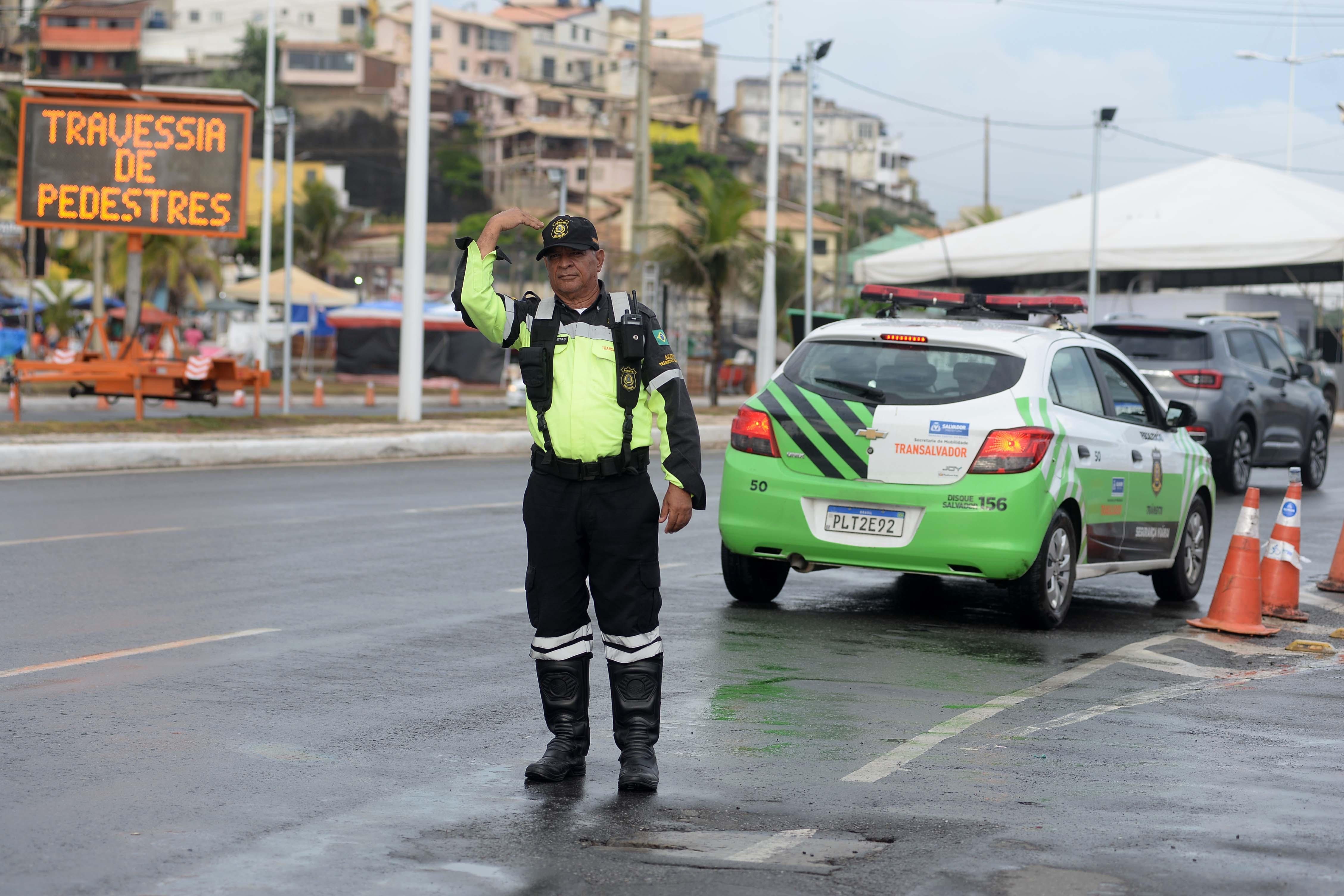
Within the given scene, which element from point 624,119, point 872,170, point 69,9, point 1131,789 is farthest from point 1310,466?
point 872,170

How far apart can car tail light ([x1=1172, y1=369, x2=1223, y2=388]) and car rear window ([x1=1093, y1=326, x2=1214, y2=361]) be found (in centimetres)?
23

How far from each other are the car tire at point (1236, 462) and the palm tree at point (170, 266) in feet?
104

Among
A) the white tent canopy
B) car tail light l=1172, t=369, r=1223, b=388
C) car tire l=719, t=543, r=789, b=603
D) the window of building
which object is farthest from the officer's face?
the window of building

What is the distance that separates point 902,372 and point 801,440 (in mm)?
668

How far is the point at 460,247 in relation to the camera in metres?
5.66

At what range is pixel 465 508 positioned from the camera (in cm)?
1527

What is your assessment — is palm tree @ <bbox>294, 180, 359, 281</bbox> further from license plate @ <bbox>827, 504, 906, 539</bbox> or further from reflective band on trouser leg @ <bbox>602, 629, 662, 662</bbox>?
reflective band on trouser leg @ <bbox>602, 629, 662, 662</bbox>

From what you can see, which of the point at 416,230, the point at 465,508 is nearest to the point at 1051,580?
the point at 465,508

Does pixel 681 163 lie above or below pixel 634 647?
above

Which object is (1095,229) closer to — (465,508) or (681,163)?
(465,508)

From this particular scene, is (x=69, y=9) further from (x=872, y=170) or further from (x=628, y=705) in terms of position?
(x=628, y=705)

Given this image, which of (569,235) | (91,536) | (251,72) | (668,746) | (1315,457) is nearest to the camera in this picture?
(569,235)

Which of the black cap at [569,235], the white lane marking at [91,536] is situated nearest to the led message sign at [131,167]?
the white lane marking at [91,536]

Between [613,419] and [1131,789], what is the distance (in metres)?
2.07
